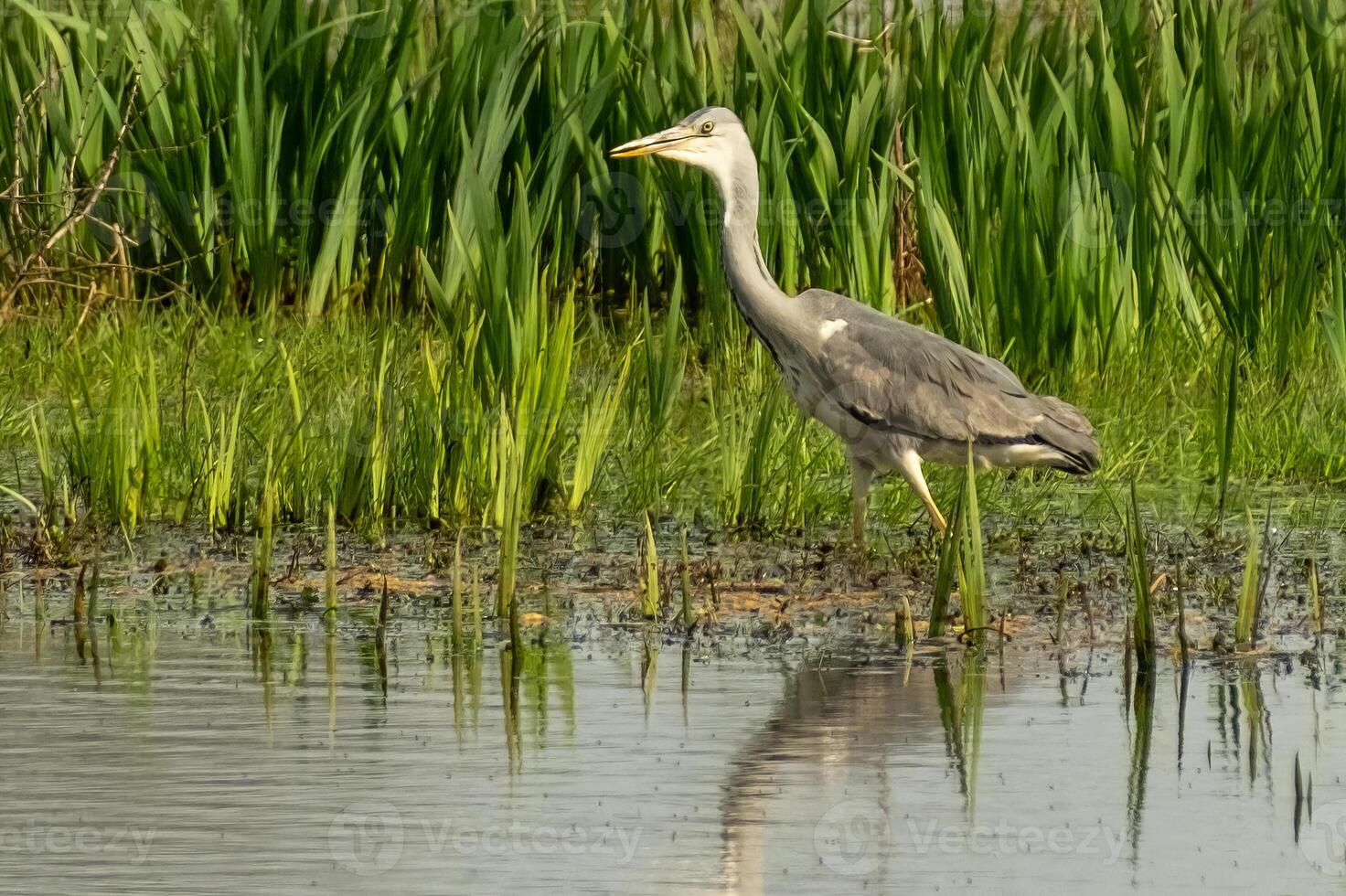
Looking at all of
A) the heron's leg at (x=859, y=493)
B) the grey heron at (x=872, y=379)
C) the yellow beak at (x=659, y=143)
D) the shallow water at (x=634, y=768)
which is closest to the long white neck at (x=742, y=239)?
the grey heron at (x=872, y=379)

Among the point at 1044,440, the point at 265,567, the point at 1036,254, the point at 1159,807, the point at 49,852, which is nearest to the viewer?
the point at 49,852

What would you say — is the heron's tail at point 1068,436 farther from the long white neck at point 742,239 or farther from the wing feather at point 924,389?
the long white neck at point 742,239

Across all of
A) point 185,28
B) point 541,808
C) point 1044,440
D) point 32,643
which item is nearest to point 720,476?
point 1044,440

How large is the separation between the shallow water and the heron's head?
2.06 metres

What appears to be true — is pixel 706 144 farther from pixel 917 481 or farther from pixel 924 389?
pixel 917 481

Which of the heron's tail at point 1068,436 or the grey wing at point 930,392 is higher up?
the grey wing at point 930,392

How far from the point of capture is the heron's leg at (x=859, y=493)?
6.96 meters

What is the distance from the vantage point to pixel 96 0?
1056cm

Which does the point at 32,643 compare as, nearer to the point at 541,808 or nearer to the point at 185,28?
the point at 541,808

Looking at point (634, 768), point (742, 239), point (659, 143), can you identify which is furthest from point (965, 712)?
point (659, 143)

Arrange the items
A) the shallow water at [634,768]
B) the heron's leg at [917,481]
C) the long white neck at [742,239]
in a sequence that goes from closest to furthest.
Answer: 1. the shallow water at [634,768]
2. the heron's leg at [917,481]
3. the long white neck at [742,239]

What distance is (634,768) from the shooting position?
4465mm

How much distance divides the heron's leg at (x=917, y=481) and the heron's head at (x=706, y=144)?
1024 millimetres

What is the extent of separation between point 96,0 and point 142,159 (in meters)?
0.84
